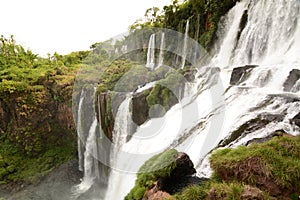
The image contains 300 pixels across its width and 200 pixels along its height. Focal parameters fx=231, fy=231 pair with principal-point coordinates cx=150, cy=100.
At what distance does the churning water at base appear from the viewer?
481cm

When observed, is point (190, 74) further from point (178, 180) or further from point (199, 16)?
point (178, 180)

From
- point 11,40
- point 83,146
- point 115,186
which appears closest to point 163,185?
Answer: point 115,186

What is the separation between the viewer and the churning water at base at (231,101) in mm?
4812

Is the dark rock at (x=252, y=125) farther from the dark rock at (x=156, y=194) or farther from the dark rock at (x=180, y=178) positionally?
the dark rock at (x=156, y=194)

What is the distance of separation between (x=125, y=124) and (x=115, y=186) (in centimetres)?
284

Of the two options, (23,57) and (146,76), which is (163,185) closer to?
(146,76)

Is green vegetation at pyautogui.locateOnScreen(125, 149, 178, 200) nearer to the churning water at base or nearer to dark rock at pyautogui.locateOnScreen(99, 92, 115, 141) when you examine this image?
the churning water at base

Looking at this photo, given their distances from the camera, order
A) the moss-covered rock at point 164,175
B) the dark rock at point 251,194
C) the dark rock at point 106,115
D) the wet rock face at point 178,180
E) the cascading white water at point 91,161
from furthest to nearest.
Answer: the cascading white water at point 91,161
the dark rock at point 106,115
the moss-covered rock at point 164,175
the wet rock face at point 178,180
the dark rock at point 251,194

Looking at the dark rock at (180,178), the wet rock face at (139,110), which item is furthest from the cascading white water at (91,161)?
the dark rock at (180,178)

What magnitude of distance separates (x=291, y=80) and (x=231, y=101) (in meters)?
1.48

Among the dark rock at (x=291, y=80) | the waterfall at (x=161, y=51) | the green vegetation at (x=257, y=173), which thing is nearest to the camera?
the green vegetation at (x=257, y=173)

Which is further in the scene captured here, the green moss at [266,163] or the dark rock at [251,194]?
the green moss at [266,163]

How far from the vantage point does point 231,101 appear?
232 inches

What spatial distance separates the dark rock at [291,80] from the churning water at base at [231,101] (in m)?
0.08
